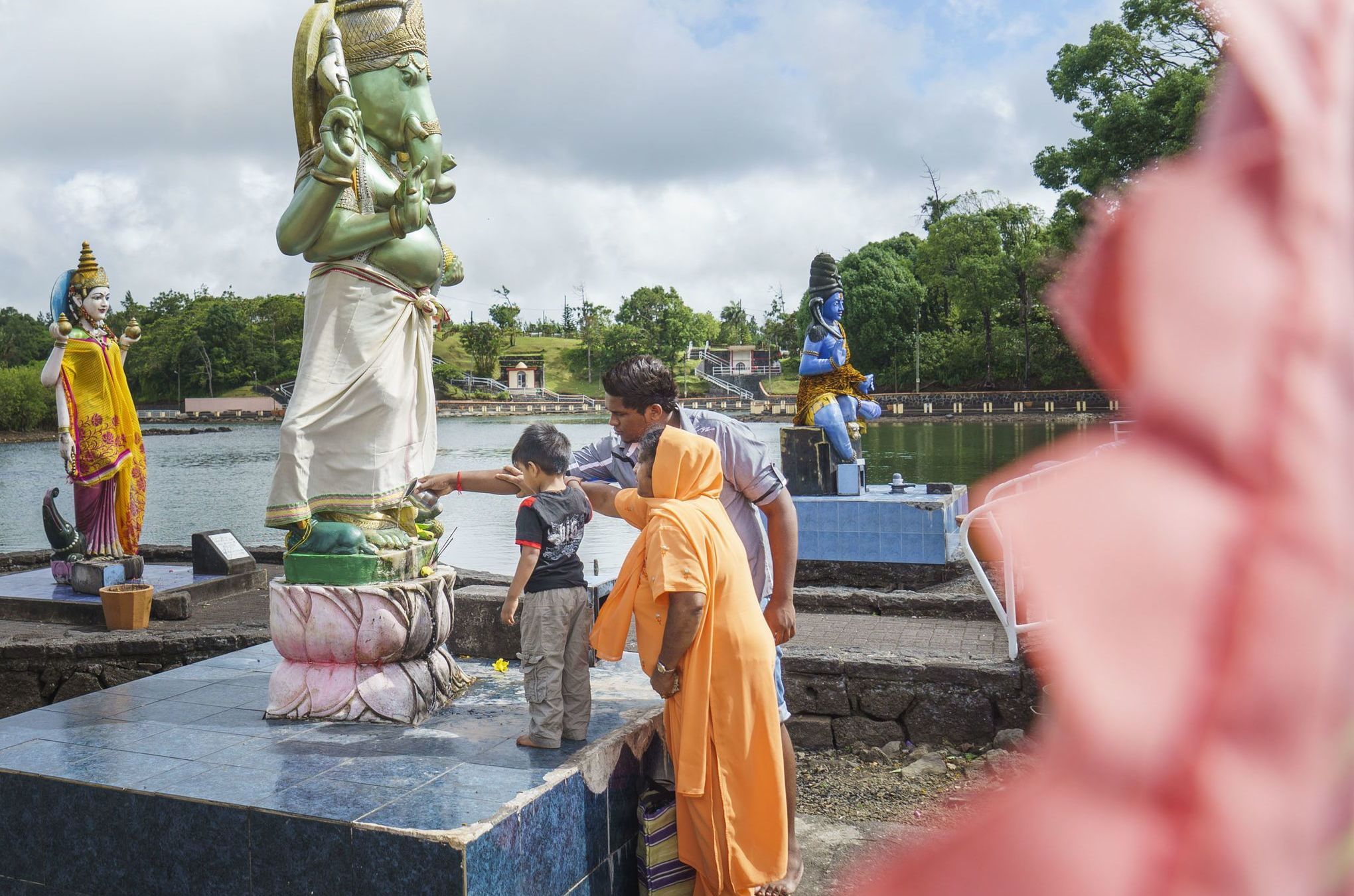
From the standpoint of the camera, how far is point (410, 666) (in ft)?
12.4

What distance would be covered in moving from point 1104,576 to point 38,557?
38.1 feet

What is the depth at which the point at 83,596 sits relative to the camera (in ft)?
24.8

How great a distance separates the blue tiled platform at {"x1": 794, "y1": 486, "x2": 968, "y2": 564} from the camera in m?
8.61

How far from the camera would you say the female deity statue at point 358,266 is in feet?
12.7

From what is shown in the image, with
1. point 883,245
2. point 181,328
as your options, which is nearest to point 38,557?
point 883,245

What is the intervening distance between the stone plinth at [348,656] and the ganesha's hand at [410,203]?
143 cm

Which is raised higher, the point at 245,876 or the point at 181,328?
the point at 181,328

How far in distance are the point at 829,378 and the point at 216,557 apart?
230 inches

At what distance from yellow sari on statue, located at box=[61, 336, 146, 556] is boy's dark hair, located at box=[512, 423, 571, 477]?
5873 mm

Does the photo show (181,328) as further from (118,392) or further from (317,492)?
(317,492)

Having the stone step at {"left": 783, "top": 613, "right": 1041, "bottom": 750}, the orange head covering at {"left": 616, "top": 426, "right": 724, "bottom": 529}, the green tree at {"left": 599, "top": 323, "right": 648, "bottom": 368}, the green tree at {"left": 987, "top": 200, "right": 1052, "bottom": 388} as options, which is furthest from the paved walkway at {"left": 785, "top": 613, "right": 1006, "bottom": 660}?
the green tree at {"left": 599, "top": 323, "right": 648, "bottom": 368}

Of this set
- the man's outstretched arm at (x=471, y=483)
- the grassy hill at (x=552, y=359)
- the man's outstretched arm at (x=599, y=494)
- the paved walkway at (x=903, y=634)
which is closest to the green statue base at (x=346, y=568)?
the man's outstretched arm at (x=471, y=483)

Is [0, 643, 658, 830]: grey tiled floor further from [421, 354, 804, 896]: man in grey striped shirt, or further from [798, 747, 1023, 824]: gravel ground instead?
[798, 747, 1023, 824]: gravel ground

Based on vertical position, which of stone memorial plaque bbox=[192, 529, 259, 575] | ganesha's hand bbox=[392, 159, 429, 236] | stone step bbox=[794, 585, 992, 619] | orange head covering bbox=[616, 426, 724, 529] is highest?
ganesha's hand bbox=[392, 159, 429, 236]
